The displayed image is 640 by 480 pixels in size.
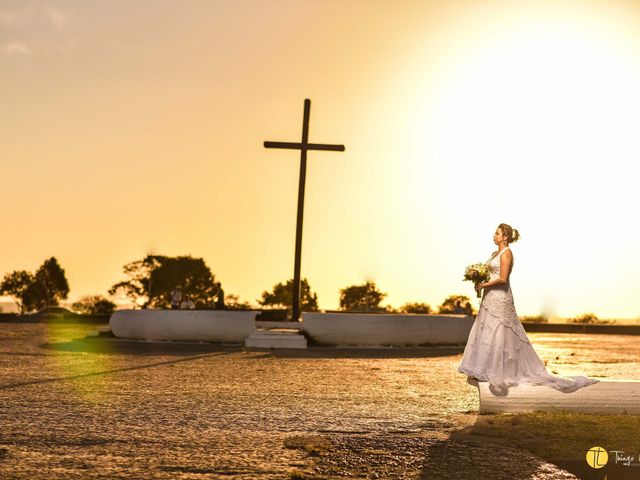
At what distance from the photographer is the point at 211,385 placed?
1038 centimetres

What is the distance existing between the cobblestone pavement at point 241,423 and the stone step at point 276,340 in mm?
5024

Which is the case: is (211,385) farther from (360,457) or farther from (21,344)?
(21,344)

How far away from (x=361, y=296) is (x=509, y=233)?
83.8 metres

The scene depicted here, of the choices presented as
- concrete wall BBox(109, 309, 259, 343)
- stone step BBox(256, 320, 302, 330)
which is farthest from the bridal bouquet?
concrete wall BBox(109, 309, 259, 343)

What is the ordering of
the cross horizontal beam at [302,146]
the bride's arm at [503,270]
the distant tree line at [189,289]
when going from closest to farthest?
the bride's arm at [503,270], the cross horizontal beam at [302,146], the distant tree line at [189,289]

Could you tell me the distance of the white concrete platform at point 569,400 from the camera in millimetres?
8125

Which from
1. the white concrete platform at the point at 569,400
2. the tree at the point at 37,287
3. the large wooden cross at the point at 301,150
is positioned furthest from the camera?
the tree at the point at 37,287

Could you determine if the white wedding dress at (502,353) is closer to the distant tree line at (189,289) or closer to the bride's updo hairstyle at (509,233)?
the bride's updo hairstyle at (509,233)

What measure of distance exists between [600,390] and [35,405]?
6.03 metres

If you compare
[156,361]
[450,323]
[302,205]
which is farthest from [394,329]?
[156,361]

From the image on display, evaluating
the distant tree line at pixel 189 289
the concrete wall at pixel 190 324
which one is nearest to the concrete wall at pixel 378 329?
the concrete wall at pixel 190 324

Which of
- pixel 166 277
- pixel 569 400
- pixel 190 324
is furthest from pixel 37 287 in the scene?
pixel 569 400

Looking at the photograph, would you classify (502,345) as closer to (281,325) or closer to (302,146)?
(281,325)

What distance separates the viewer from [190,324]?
2033 centimetres
